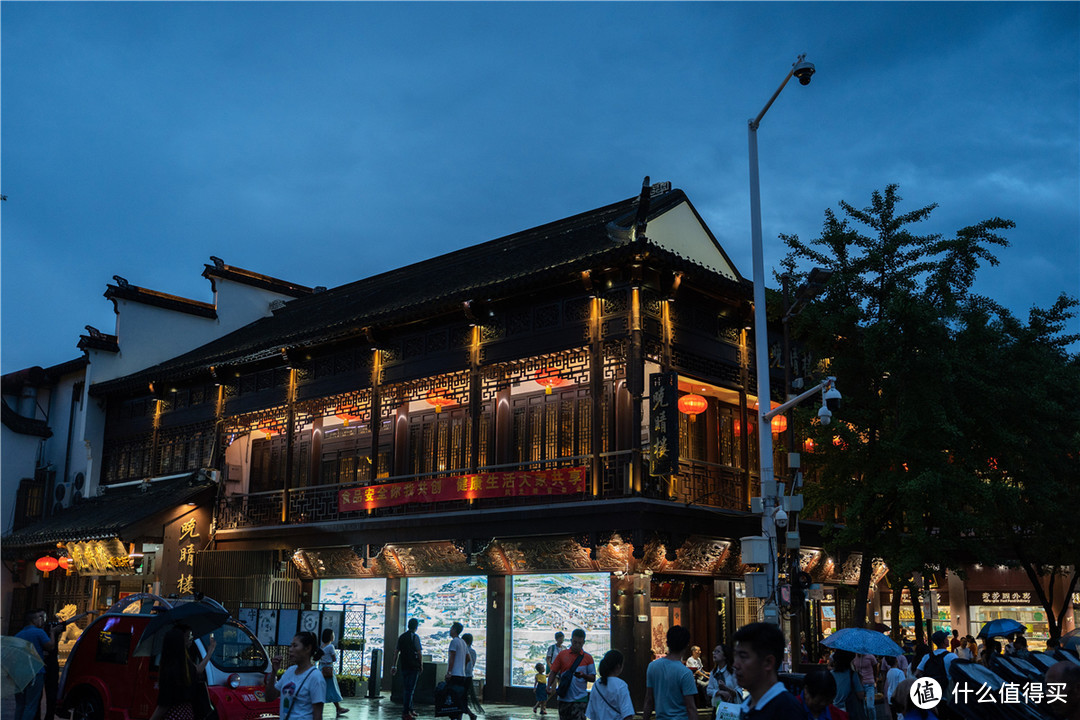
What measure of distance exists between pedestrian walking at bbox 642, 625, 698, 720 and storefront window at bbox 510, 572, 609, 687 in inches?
411

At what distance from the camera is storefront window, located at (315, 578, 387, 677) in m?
22.1

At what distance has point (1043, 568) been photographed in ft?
82.0

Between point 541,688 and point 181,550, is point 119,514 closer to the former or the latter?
point 181,550

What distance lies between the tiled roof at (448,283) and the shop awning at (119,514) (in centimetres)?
317

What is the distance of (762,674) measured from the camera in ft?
16.1

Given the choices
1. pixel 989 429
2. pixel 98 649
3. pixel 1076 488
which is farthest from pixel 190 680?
pixel 1076 488

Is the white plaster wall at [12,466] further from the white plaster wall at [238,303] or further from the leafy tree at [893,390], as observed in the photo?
the leafy tree at [893,390]

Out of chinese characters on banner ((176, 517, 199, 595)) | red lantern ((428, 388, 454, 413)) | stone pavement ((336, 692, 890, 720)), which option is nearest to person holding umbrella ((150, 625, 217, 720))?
stone pavement ((336, 692, 890, 720))

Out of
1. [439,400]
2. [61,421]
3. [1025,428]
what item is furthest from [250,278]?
[1025,428]

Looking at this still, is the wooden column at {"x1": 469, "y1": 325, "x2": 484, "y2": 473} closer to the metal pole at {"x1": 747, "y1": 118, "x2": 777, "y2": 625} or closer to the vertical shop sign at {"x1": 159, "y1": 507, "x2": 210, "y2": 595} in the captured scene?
the metal pole at {"x1": 747, "y1": 118, "x2": 777, "y2": 625}

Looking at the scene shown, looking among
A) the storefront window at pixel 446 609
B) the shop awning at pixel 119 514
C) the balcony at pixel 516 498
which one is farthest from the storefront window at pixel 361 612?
the shop awning at pixel 119 514

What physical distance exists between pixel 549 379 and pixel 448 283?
5442mm

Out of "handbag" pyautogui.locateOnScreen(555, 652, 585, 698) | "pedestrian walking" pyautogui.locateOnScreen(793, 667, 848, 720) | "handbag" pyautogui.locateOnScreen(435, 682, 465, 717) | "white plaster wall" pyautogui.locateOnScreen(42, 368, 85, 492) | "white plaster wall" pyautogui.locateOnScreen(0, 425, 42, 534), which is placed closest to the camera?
"pedestrian walking" pyautogui.locateOnScreen(793, 667, 848, 720)

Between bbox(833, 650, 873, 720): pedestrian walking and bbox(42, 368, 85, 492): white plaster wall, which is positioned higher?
bbox(42, 368, 85, 492): white plaster wall
